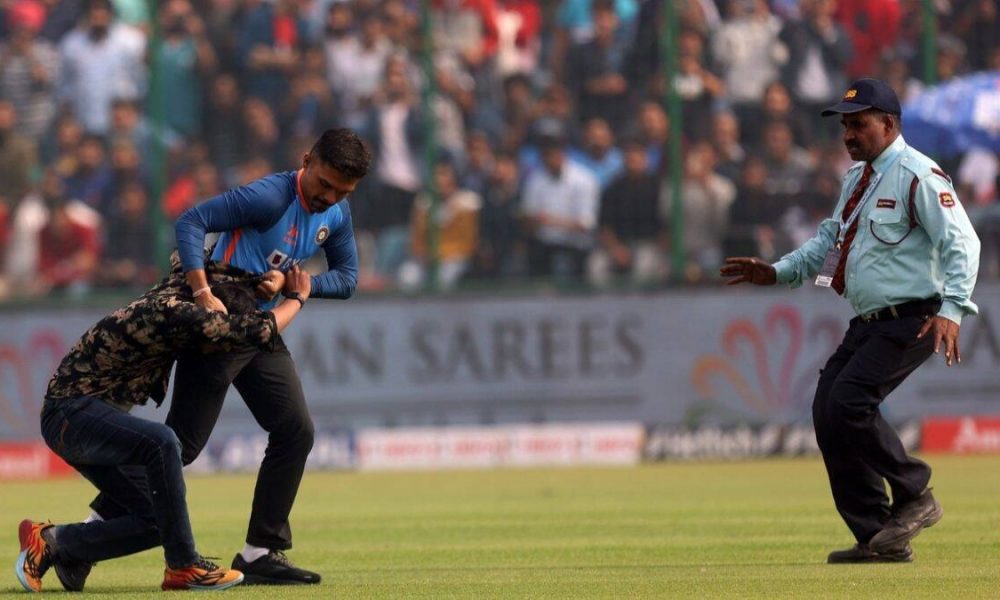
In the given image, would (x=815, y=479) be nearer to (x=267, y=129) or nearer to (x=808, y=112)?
(x=808, y=112)

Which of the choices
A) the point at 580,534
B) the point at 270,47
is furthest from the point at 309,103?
the point at 580,534

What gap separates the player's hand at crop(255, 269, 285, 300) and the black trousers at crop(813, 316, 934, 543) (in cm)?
275

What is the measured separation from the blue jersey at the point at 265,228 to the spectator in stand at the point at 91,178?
13122mm

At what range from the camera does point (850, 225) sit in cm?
890

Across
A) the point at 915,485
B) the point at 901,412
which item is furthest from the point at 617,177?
the point at 915,485

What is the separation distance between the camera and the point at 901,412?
19203 mm

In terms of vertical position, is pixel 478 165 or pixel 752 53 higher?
pixel 752 53

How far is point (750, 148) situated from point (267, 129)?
5.68 metres

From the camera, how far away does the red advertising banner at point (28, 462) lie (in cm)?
2000

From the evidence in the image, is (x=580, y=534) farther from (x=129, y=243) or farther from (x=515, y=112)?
(x=129, y=243)

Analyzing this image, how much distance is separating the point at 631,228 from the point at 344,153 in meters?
12.6

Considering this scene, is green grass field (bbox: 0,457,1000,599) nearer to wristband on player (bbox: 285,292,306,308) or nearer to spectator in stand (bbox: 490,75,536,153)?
wristband on player (bbox: 285,292,306,308)

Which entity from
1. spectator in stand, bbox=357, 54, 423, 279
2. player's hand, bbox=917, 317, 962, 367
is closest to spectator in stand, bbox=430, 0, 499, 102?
spectator in stand, bbox=357, 54, 423, 279

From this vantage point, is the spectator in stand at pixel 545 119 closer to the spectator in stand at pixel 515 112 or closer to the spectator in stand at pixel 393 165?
the spectator in stand at pixel 515 112
